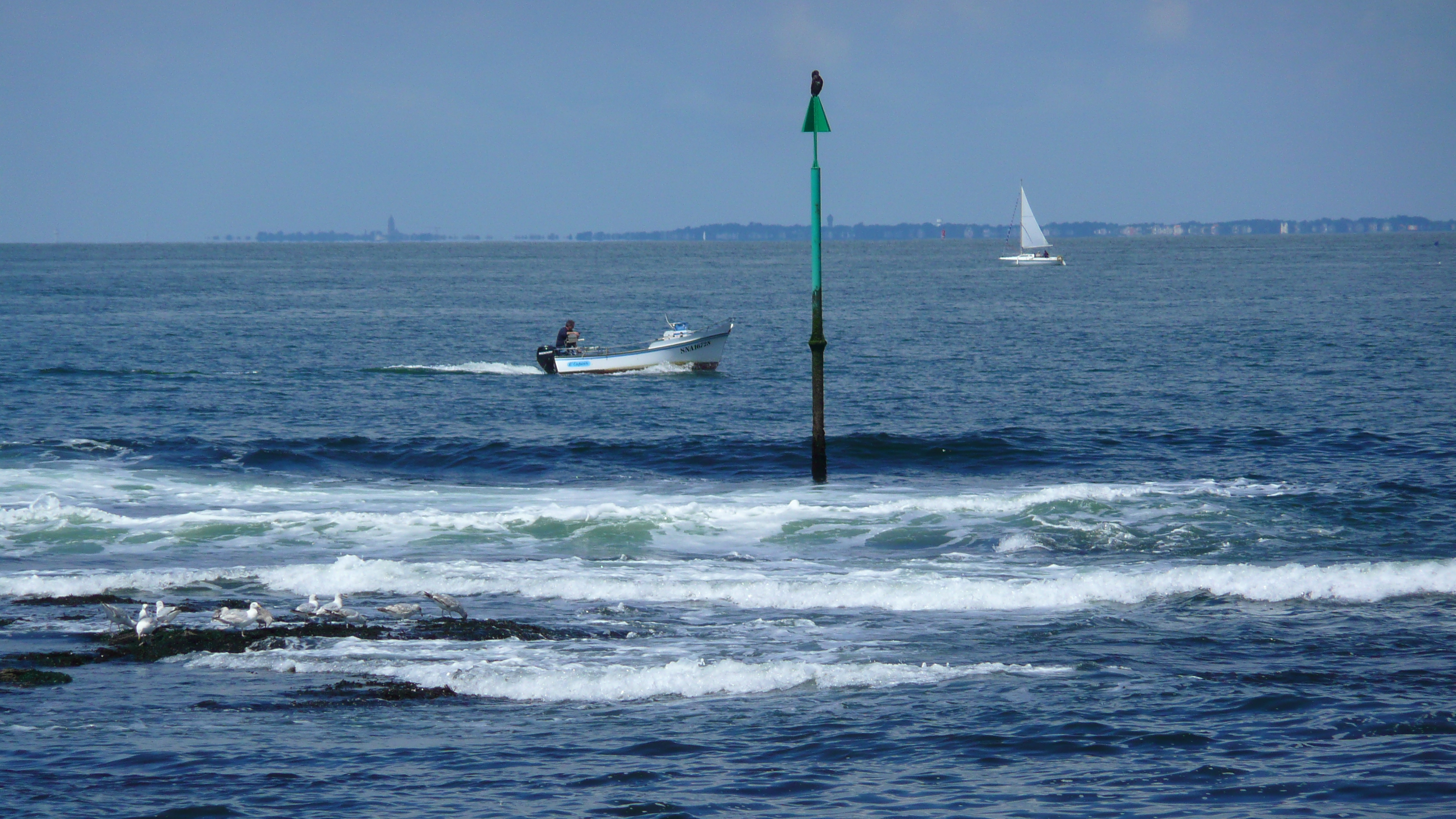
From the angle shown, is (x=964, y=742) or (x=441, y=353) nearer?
(x=964, y=742)

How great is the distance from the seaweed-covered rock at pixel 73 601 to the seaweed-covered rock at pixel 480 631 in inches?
162

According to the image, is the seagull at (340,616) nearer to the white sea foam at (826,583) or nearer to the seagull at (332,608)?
the seagull at (332,608)

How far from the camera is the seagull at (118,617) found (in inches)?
597

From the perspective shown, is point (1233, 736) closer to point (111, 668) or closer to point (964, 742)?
point (964, 742)

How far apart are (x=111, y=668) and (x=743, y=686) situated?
6776 millimetres

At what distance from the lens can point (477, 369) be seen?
51.8 metres

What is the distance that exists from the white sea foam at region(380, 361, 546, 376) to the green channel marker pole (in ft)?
81.4

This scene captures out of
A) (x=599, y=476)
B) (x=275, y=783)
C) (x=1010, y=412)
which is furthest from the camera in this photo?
(x=1010, y=412)

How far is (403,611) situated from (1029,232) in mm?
158471

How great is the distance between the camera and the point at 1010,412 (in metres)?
37.4

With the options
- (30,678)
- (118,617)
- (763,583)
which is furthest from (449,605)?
(30,678)

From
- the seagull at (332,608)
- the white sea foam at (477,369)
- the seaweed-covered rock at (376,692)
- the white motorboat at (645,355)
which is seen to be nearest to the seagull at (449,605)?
the seagull at (332,608)

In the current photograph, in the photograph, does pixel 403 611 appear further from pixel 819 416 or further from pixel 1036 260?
pixel 1036 260

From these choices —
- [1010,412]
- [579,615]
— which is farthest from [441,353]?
[579,615]
